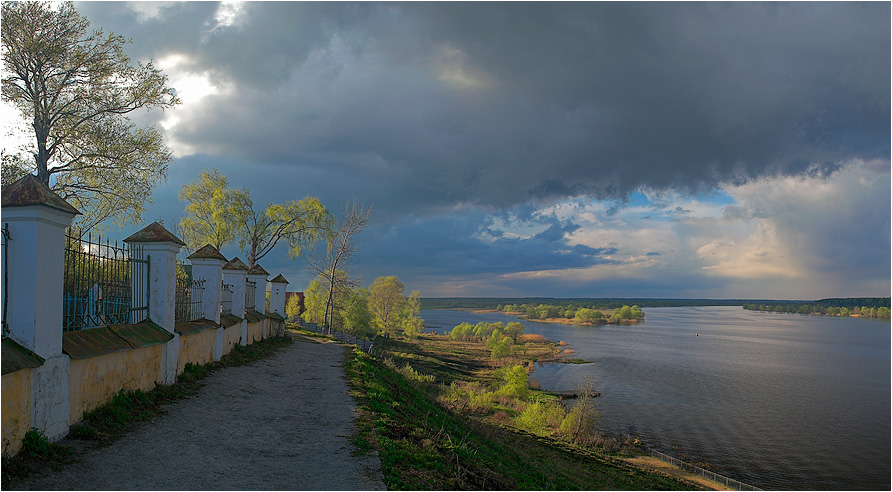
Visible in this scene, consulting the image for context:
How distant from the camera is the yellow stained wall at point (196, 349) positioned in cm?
1014

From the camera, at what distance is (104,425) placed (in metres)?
6.60

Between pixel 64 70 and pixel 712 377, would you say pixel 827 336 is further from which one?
pixel 64 70

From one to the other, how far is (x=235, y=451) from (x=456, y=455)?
9.58 ft

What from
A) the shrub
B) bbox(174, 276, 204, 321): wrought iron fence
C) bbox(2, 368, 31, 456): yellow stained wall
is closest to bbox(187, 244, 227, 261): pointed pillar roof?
bbox(174, 276, 204, 321): wrought iron fence

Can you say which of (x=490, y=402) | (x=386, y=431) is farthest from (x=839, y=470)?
(x=386, y=431)

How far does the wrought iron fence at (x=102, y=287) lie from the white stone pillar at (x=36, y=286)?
1.05m

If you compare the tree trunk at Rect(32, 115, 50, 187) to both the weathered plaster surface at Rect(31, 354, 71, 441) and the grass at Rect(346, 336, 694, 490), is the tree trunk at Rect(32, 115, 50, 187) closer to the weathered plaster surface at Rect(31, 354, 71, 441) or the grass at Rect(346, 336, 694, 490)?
the grass at Rect(346, 336, 694, 490)

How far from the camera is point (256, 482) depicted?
214 inches

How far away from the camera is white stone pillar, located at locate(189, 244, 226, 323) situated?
12547 millimetres

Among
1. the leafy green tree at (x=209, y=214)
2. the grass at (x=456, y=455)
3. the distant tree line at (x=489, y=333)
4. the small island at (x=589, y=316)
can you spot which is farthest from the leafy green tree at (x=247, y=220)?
the small island at (x=589, y=316)

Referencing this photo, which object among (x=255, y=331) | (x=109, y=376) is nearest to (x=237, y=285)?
(x=255, y=331)

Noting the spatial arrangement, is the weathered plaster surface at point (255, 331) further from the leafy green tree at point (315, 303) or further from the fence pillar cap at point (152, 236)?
the leafy green tree at point (315, 303)

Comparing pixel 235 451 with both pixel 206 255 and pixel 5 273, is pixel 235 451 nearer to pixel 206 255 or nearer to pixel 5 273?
pixel 5 273

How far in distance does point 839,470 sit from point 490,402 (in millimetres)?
16448
